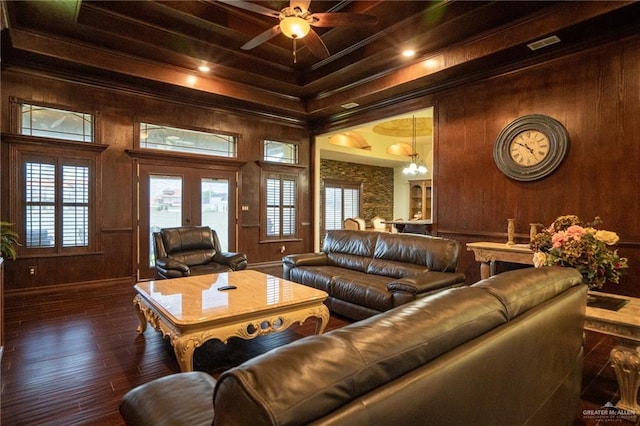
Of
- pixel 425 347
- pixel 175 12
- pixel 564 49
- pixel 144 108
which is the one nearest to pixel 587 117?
pixel 564 49

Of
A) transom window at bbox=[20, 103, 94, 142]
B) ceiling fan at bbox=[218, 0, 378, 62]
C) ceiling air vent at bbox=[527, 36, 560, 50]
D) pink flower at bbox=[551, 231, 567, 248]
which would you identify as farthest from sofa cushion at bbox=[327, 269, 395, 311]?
transom window at bbox=[20, 103, 94, 142]

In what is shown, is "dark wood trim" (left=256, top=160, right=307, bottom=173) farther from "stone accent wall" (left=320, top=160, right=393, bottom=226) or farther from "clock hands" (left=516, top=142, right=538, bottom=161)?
"clock hands" (left=516, top=142, right=538, bottom=161)

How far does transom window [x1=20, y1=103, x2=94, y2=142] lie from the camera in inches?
184

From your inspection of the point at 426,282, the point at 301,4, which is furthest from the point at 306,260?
the point at 301,4

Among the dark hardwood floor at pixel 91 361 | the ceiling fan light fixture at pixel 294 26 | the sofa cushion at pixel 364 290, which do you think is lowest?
the dark hardwood floor at pixel 91 361

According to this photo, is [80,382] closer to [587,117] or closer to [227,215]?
[227,215]

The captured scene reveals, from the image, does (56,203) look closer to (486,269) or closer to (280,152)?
(280,152)

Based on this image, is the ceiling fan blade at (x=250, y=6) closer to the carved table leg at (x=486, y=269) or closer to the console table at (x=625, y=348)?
the console table at (x=625, y=348)

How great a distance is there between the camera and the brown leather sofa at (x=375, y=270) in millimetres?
3221

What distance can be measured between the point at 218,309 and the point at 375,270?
2.13 m

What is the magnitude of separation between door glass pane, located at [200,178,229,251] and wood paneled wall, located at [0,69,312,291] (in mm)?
281

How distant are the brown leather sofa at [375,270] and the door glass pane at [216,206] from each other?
2405mm

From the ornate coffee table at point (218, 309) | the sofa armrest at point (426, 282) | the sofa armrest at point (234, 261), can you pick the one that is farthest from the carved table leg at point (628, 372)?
the sofa armrest at point (234, 261)

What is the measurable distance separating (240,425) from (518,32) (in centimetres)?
480
